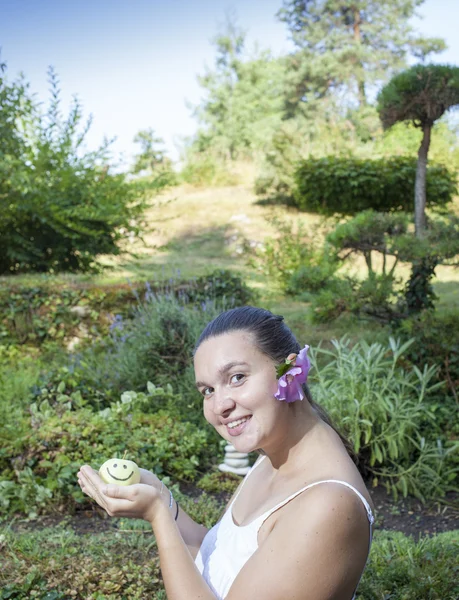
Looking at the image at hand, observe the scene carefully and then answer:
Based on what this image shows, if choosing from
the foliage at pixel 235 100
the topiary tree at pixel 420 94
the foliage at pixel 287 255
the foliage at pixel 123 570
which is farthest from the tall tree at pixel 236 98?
the foliage at pixel 123 570

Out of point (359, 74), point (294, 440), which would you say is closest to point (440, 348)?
point (294, 440)

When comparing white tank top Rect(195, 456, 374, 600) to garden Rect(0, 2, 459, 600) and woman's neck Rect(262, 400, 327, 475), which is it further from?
Result: garden Rect(0, 2, 459, 600)

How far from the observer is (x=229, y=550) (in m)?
1.59

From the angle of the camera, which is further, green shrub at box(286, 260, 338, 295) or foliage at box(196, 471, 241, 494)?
green shrub at box(286, 260, 338, 295)

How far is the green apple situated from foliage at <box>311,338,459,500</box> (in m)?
2.44

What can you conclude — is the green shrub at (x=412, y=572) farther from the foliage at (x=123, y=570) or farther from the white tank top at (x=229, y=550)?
the white tank top at (x=229, y=550)

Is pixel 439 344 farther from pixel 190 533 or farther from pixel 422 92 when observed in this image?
pixel 190 533

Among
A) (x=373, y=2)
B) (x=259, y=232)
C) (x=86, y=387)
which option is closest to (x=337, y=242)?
(x=86, y=387)

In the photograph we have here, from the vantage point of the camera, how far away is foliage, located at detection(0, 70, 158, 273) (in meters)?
7.94

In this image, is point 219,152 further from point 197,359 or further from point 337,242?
point 197,359

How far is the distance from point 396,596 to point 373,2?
2370 cm

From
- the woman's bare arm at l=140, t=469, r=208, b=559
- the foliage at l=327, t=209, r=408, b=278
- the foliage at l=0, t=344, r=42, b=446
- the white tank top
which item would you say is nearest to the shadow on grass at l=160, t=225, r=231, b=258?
the foliage at l=0, t=344, r=42, b=446

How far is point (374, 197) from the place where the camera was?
42.3ft

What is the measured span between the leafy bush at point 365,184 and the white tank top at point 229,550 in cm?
1112
